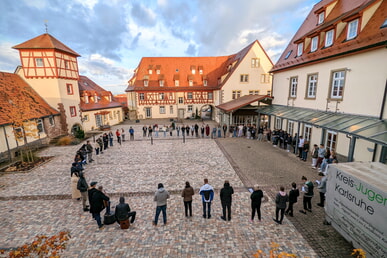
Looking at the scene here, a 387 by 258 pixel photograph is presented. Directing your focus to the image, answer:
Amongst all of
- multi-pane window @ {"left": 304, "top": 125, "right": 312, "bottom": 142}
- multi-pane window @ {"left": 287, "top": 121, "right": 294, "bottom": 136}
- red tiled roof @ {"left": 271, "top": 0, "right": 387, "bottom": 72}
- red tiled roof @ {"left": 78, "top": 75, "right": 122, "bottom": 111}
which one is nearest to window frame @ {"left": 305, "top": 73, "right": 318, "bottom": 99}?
red tiled roof @ {"left": 271, "top": 0, "right": 387, "bottom": 72}

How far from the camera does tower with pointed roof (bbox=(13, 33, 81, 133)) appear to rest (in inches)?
754

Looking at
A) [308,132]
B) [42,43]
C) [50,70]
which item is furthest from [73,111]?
[308,132]

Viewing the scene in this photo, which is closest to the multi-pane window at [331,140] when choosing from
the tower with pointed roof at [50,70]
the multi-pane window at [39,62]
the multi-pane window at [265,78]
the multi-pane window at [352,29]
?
the multi-pane window at [352,29]

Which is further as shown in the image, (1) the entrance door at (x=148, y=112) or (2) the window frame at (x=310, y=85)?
(1) the entrance door at (x=148, y=112)

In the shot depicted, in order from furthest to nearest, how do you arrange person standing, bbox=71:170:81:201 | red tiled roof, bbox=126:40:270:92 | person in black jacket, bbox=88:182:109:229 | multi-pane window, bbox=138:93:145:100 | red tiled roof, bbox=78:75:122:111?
1. red tiled roof, bbox=126:40:270:92
2. multi-pane window, bbox=138:93:145:100
3. red tiled roof, bbox=78:75:122:111
4. person standing, bbox=71:170:81:201
5. person in black jacket, bbox=88:182:109:229

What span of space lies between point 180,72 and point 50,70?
21304 mm

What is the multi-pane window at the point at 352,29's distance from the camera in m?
11.0

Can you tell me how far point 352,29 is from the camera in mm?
11227

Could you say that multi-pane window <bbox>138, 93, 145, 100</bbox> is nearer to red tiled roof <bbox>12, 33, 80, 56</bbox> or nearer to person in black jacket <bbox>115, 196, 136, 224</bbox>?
red tiled roof <bbox>12, 33, 80, 56</bbox>

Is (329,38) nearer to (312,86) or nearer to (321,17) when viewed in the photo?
(312,86)

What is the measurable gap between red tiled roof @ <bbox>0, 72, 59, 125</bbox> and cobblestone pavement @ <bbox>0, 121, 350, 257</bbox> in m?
6.44

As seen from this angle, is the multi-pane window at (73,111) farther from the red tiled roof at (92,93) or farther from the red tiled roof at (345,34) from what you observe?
the red tiled roof at (345,34)

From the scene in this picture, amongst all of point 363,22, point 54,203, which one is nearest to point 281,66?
point 363,22

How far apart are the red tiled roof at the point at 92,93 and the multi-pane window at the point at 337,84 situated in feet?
85.6
